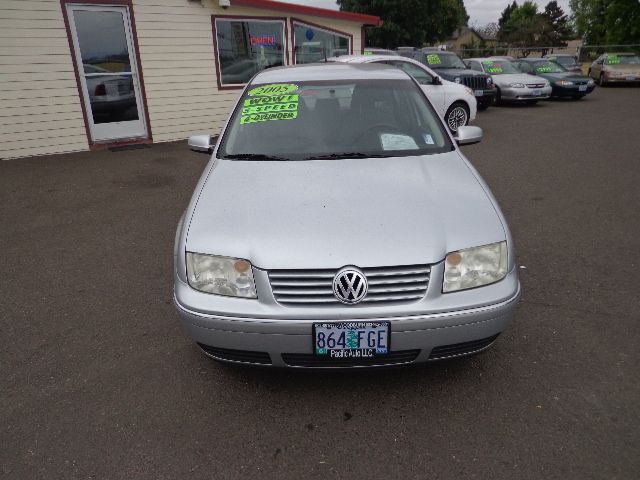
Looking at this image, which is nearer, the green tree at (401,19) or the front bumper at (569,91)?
the front bumper at (569,91)

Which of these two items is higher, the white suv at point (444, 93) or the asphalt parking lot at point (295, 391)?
the white suv at point (444, 93)

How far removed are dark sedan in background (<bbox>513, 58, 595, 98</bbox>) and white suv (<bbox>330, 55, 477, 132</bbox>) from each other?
7.24 m

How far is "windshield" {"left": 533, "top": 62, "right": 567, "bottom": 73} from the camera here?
1684cm

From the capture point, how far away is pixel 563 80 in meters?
15.9

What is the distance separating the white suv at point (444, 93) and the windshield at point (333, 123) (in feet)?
22.2

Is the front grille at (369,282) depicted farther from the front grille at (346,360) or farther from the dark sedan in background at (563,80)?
the dark sedan in background at (563,80)

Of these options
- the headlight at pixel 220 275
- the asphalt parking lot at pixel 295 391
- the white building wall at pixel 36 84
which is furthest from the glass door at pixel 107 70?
the headlight at pixel 220 275

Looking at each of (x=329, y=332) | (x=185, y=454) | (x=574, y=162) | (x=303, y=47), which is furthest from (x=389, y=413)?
(x=303, y=47)

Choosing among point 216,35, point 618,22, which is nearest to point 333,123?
point 216,35

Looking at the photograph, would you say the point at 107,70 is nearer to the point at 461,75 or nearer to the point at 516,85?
the point at 461,75

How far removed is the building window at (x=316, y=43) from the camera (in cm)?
1124

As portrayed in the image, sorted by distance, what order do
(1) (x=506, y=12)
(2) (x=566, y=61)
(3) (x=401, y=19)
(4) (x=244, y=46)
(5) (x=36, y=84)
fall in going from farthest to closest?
→ (1) (x=506, y=12) < (3) (x=401, y=19) < (2) (x=566, y=61) < (4) (x=244, y=46) < (5) (x=36, y=84)

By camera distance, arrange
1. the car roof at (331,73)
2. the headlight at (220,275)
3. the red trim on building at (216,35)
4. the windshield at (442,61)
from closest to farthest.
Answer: the headlight at (220,275), the car roof at (331,73), the red trim on building at (216,35), the windshield at (442,61)

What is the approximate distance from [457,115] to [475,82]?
370 centimetres
